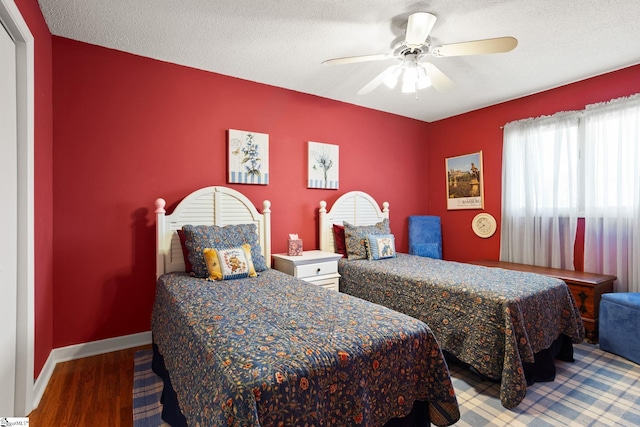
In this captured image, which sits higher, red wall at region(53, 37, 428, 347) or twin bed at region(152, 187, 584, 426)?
red wall at region(53, 37, 428, 347)

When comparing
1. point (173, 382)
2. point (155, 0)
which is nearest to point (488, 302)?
point (173, 382)

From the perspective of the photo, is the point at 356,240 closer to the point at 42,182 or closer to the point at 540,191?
the point at 540,191

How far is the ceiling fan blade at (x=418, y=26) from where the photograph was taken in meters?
1.84

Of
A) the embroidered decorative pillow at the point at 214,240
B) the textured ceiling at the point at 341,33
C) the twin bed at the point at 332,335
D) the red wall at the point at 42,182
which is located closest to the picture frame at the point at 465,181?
the textured ceiling at the point at 341,33

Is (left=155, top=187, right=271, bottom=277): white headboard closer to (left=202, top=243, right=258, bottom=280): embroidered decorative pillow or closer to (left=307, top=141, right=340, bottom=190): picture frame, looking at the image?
(left=202, top=243, right=258, bottom=280): embroidered decorative pillow

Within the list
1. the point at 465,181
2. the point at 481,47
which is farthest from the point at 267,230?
the point at 465,181

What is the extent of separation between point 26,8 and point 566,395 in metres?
3.87

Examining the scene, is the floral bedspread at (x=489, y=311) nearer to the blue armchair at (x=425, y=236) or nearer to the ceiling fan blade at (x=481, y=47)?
the blue armchair at (x=425, y=236)

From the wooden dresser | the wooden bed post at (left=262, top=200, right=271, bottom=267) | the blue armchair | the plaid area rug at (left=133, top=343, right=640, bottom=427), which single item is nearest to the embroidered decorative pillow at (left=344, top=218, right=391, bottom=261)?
the wooden bed post at (left=262, top=200, right=271, bottom=267)

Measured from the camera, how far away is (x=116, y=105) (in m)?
2.56

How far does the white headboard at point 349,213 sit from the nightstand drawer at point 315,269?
18.8 inches

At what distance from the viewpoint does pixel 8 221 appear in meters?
1.59

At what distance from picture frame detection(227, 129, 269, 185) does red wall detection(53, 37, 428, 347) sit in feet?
0.25

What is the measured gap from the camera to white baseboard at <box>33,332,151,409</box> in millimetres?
2121
